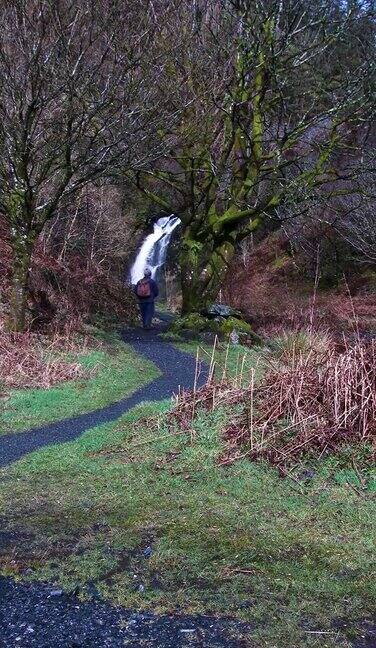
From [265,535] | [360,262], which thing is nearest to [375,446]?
[265,535]

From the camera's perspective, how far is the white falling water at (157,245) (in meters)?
28.2

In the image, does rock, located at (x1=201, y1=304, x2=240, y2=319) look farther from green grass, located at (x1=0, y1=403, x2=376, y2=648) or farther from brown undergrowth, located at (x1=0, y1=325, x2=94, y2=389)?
green grass, located at (x1=0, y1=403, x2=376, y2=648)

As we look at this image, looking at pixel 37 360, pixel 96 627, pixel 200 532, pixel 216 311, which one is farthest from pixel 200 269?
pixel 96 627

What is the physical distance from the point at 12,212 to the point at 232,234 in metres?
7.89

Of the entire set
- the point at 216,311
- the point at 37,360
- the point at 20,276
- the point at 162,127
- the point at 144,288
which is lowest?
the point at 37,360

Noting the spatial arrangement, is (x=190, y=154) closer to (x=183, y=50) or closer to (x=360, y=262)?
(x=183, y=50)

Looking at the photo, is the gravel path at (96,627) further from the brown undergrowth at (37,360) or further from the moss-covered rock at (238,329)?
the moss-covered rock at (238,329)

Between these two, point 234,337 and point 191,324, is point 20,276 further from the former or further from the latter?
point 234,337

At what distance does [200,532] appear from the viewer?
18.6 ft

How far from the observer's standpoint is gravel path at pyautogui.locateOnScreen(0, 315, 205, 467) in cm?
851

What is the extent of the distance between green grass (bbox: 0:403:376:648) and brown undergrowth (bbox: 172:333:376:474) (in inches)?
8.4

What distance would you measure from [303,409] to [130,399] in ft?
14.3

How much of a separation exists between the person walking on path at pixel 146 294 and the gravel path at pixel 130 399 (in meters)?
0.79

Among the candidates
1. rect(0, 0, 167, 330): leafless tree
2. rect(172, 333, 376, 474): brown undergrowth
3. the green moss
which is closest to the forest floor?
rect(172, 333, 376, 474): brown undergrowth
